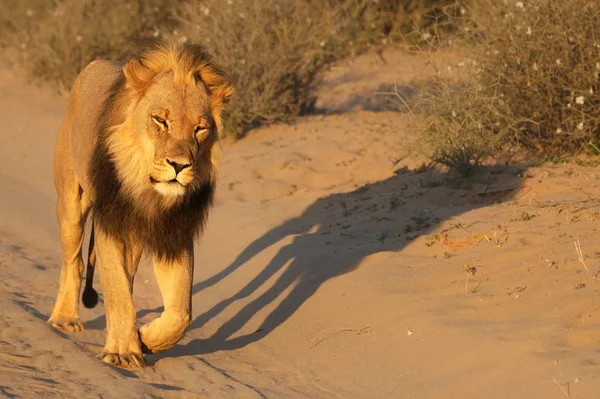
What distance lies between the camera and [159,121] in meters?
5.77

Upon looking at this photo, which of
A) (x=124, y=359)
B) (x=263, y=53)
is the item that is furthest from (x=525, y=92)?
(x=124, y=359)

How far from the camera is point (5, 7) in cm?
1938

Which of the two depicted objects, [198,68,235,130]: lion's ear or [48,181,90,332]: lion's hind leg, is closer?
[198,68,235,130]: lion's ear

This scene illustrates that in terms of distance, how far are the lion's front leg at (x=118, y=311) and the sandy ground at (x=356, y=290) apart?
138mm

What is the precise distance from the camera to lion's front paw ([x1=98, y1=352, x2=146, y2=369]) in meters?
5.79

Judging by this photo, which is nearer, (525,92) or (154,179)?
(154,179)

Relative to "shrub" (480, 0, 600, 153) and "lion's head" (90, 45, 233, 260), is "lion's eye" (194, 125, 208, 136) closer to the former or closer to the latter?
"lion's head" (90, 45, 233, 260)

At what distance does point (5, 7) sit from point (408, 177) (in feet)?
37.7

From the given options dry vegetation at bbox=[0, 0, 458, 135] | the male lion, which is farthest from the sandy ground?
dry vegetation at bbox=[0, 0, 458, 135]

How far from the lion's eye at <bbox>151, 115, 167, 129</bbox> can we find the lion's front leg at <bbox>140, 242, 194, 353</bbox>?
80 cm

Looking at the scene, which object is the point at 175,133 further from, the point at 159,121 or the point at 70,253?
the point at 70,253

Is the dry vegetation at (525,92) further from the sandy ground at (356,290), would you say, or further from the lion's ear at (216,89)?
the lion's ear at (216,89)

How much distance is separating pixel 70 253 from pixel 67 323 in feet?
1.66

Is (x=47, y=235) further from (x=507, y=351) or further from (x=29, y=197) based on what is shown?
(x=507, y=351)
